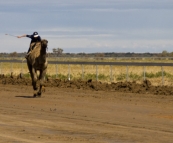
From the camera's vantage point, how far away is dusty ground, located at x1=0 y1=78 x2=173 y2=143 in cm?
1298

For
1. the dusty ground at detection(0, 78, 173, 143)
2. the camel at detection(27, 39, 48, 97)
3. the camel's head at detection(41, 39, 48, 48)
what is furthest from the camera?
the camel at detection(27, 39, 48, 97)

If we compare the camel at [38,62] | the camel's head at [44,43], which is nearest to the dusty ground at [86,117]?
the camel at [38,62]

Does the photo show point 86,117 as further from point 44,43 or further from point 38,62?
point 38,62

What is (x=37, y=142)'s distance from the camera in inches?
478

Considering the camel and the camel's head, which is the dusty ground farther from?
the camel's head

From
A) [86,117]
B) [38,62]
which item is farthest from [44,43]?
[86,117]

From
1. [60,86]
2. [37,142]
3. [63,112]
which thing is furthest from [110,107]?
[60,86]

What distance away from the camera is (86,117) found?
1694cm

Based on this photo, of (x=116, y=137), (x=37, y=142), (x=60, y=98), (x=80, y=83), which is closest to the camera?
(x=37, y=142)

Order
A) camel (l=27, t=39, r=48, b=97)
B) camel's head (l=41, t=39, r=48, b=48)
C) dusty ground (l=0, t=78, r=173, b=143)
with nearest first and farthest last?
1. dusty ground (l=0, t=78, r=173, b=143)
2. camel's head (l=41, t=39, r=48, b=48)
3. camel (l=27, t=39, r=48, b=97)

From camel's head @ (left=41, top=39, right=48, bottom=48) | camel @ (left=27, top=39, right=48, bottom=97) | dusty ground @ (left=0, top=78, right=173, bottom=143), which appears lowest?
dusty ground @ (left=0, top=78, right=173, bottom=143)

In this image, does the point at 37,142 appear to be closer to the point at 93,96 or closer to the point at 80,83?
the point at 93,96

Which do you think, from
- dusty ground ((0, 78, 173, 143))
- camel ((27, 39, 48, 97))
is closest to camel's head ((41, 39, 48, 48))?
camel ((27, 39, 48, 97))

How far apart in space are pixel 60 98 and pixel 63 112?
5.47 m
